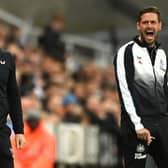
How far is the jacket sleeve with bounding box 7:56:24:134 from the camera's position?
9602mm

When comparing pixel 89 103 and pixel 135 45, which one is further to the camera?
pixel 89 103

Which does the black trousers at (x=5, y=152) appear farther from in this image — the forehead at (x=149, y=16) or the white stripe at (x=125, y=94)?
the forehead at (x=149, y=16)

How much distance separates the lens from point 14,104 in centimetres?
962

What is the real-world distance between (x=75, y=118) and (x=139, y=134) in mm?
6933

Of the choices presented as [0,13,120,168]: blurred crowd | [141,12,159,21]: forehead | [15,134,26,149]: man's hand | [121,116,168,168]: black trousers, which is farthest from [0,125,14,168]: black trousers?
[0,13,120,168]: blurred crowd

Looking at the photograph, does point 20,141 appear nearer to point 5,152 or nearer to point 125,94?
point 5,152

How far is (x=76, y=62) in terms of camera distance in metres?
22.7

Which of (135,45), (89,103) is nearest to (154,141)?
(135,45)

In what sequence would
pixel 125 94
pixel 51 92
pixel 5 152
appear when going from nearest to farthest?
1. pixel 5 152
2. pixel 125 94
3. pixel 51 92

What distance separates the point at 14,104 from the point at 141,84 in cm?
129

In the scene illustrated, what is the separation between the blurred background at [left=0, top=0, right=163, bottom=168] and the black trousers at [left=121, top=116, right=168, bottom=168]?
4.49ft

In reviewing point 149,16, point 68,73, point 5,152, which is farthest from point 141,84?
point 68,73

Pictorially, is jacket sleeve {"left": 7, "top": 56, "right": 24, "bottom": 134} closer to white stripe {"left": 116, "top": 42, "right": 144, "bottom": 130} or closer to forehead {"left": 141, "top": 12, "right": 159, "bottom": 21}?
white stripe {"left": 116, "top": 42, "right": 144, "bottom": 130}

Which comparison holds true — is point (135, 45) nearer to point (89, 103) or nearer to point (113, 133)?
point (113, 133)
